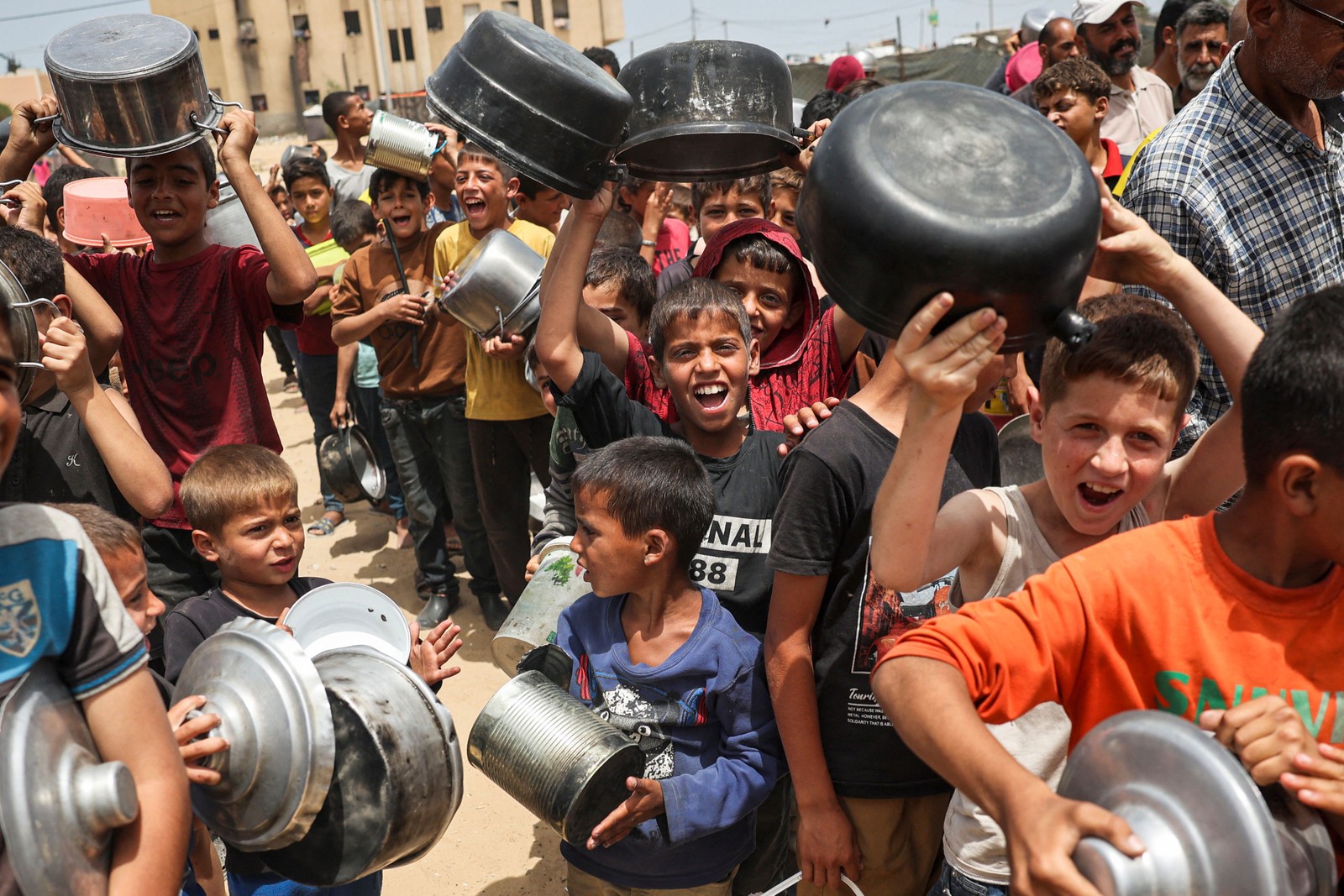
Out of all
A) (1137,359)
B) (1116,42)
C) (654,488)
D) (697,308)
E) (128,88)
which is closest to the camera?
(1137,359)

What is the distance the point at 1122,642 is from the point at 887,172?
75cm

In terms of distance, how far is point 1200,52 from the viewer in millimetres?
6375

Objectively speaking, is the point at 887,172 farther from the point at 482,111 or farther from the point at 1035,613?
the point at 482,111

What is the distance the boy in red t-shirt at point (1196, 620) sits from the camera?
138cm

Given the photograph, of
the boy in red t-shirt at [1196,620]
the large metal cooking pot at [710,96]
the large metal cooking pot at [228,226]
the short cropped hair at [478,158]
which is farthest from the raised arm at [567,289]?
the large metal cooking pot at [228,226]

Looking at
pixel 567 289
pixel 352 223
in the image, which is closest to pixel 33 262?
pixel 567 289

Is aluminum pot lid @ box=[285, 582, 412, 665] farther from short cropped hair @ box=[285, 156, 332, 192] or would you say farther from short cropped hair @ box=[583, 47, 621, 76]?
short cropped hair @ box=[583, 47, 621, 76]

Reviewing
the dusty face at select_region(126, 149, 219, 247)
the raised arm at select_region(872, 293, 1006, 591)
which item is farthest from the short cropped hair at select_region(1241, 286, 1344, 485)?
the dusty face at select_region(126, 149, 219, 247)

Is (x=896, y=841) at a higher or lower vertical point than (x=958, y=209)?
lower

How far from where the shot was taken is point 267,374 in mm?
12148

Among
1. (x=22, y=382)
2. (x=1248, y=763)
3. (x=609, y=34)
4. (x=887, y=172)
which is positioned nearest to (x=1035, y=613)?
(x=1248, y=763)

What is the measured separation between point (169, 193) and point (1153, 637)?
126 inches

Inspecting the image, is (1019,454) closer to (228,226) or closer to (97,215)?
(228,226)

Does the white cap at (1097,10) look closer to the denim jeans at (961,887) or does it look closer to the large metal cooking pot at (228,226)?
the large metal cooking pot at (228,226)
